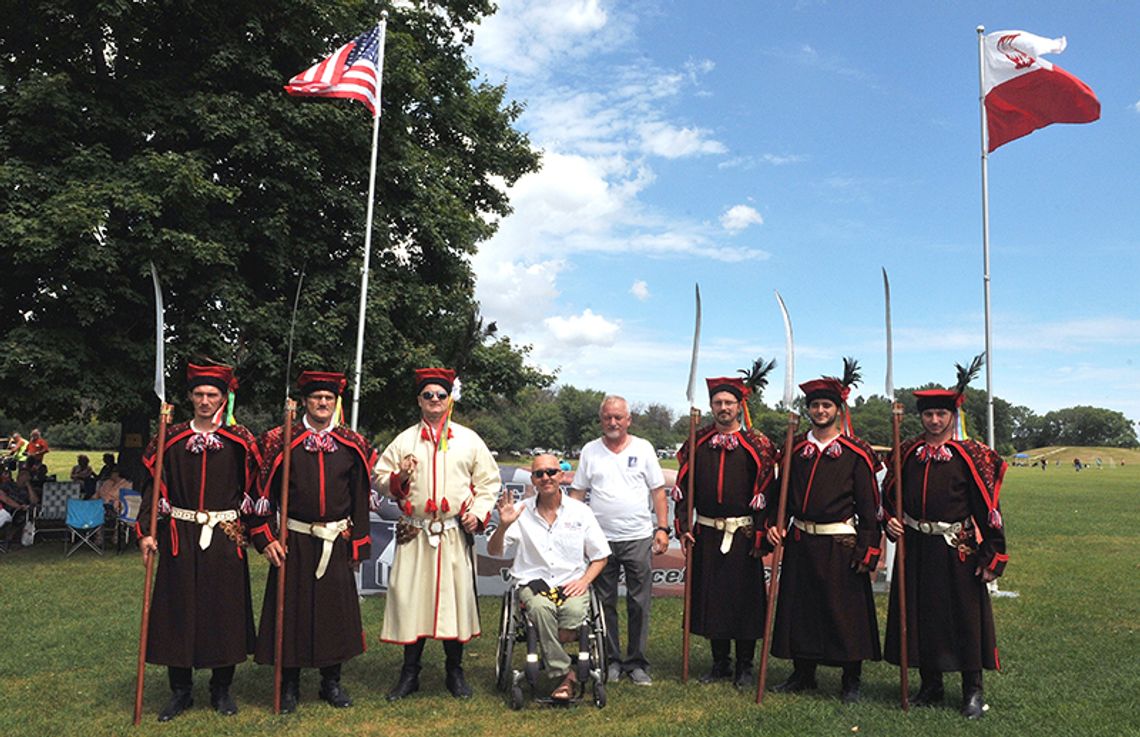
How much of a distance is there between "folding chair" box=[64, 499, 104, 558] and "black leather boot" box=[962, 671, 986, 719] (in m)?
12.3

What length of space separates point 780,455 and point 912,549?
105 centimetres

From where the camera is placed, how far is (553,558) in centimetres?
594

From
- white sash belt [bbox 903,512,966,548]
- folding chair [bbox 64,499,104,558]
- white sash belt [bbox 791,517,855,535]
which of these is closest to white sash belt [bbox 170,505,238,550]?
white sash belt [bbox 791,517,855,535]

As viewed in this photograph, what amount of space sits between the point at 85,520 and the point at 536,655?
10.2 metres

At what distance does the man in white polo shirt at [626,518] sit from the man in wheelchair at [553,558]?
0.35 metres

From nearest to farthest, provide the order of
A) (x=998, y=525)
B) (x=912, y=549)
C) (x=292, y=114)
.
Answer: (x=998, y=525)
(x=912, y=549)
(x=292, y=114)

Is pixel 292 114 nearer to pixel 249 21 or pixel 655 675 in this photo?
pixel 249 21

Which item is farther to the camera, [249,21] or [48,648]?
[249,21]

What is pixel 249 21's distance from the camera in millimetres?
13742

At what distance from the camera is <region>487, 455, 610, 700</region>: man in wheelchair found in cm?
577

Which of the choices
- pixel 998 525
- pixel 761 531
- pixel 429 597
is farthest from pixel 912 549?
pixel 429 597

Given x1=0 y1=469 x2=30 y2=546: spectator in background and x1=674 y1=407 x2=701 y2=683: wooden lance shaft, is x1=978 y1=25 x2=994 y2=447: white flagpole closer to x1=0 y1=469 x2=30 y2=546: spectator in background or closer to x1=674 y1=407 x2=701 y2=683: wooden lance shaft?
x1=674 y1=407 x2=701 y2=683: wooden lance shaft

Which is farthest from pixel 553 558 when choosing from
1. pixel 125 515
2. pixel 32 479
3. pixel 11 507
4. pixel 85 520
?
pixel 32 479

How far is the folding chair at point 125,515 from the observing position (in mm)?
12863
